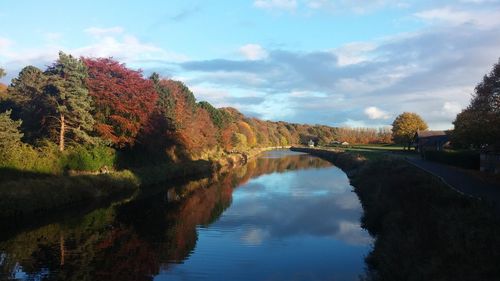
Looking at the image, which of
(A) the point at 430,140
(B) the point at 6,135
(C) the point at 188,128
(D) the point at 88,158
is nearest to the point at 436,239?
(B) the point at 6,135

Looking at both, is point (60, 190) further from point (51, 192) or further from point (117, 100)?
point (117, 100)

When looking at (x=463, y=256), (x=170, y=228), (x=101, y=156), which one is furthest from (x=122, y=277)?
(x=101, y=156)

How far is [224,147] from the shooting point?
85.4 m

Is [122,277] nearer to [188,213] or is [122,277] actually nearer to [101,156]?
[188,213]

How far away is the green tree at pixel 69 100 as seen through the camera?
32.7 meters

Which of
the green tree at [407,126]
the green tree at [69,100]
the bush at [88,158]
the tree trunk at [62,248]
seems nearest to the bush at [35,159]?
the bush at [88,158]

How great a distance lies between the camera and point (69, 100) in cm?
3250

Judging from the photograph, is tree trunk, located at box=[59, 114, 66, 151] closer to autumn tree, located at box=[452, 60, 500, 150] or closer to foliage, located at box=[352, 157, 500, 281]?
foliage, located at box=[352, 157, 500, 281]

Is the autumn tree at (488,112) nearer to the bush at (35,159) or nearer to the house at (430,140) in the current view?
the bush at (35,159)

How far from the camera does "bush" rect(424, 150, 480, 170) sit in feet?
116

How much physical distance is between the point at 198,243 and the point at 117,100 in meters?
21.3

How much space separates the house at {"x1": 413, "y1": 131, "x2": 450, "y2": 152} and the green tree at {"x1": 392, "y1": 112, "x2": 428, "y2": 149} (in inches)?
50.7

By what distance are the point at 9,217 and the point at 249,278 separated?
13.4m

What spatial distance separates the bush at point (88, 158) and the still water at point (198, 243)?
4672 mm
